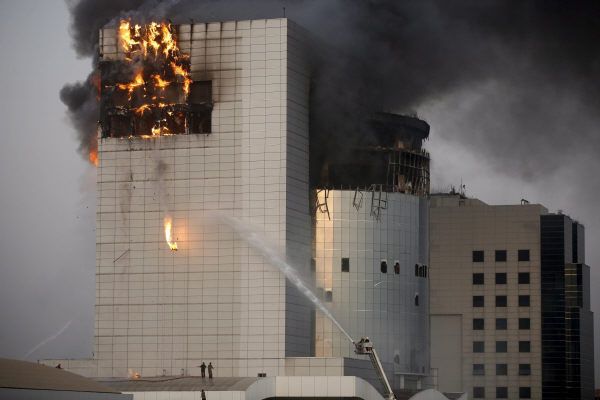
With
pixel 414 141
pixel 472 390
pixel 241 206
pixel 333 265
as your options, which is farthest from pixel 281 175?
pixel 472 390

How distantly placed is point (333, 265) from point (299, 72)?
2165 centimetres

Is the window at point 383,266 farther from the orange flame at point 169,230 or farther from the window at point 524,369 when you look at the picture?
the window at point 524,369

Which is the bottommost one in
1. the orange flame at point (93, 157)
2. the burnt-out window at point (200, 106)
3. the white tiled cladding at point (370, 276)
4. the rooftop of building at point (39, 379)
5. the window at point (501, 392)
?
the window at point (501, 392)

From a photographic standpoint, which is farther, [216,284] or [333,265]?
[333,265]

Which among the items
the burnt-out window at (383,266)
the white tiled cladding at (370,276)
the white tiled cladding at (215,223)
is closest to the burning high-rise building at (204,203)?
the white tiled cladding at (215,223)

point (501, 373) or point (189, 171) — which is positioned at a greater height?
point (189, 171)

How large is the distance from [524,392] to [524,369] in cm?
274

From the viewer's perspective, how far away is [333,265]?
176625mm

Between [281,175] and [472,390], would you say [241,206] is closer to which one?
[281,175]

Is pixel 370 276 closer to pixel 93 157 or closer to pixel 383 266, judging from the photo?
pixel 383 266

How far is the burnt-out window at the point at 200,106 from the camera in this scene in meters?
166

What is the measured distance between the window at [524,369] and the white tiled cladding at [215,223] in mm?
40652

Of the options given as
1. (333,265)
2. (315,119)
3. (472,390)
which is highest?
(315,119)

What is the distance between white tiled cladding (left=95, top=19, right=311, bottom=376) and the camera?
163500 mm
